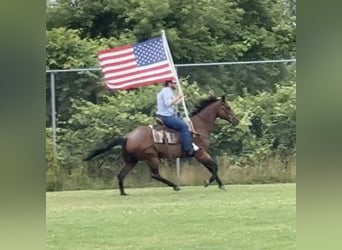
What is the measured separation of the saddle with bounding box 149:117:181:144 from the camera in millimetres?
2885

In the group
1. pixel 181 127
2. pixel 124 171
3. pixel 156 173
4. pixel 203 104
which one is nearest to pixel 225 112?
pixel 203 104

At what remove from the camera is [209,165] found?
2838mm

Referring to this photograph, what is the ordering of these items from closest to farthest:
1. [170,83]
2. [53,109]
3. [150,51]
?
[53,109] < [150,51] < [170,83]

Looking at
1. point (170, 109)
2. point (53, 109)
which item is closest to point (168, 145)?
point (170, 109)

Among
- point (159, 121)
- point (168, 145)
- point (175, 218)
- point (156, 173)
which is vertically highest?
point (159, 121)

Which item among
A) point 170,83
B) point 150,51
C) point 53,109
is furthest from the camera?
point 170,83

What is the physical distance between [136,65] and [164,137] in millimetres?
330

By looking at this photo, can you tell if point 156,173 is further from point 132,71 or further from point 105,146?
point 132,71

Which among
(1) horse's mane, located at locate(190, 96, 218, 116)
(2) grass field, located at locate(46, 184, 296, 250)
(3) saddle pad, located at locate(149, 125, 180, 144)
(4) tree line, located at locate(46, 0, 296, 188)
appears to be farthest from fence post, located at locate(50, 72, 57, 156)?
(1) horse's mane, located at locate(190, 96, 218, 116)

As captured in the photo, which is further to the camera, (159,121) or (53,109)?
(159,121)

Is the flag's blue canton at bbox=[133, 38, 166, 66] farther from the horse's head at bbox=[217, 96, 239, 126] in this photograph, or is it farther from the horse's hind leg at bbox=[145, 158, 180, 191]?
the horse's hind leg at bbox=[145, 158, 180, 191]

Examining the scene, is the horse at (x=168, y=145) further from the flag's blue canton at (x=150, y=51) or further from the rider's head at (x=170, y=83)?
the flag's blue canton at (x=150, y=51)

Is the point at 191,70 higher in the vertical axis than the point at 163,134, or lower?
higher

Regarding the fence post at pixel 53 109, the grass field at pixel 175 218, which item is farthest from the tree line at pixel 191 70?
the grass field at pixel 175 218
